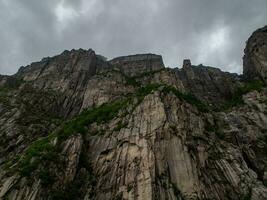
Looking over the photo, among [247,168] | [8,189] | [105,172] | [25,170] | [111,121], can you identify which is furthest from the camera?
[111,121]

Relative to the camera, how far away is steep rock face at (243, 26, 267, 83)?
8738cm

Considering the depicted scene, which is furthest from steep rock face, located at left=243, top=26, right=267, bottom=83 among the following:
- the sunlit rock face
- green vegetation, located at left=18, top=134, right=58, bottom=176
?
green vegetation, located at left=18, top=134, right=58, bottom=176

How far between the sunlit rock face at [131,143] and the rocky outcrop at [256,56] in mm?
3452

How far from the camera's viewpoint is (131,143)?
48531 mm

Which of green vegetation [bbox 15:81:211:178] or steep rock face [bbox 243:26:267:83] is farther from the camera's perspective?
steep rock face [bbox 243:26:267:83]

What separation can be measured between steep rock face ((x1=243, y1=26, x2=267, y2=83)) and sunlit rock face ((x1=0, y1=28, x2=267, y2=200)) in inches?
139

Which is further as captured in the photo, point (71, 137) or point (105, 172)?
point (71, 137)

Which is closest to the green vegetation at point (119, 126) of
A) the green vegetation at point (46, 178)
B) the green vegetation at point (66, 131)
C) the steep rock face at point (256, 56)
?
the green vegetation at point (66, 131)

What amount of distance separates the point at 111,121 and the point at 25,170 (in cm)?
1861

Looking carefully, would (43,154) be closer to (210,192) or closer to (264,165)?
(210,192)

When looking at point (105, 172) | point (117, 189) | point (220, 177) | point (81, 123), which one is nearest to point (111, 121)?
point (81, 123)

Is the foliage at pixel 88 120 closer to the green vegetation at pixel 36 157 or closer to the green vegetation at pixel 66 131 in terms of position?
the green vegetation at pixel 66 131

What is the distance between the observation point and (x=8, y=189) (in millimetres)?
40031

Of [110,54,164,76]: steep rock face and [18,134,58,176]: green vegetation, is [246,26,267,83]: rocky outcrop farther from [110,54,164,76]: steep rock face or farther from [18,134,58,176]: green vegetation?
[18,134,58,176]: green vegetation
